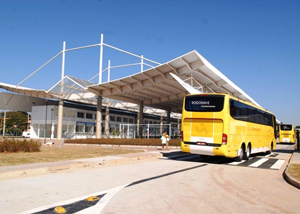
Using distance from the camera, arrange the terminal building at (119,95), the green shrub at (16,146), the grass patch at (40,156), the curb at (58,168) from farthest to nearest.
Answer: the terminal building at (119,95)
the green shrub at (16,146)
the grass patch at (40,156)
the curb at (58,168)

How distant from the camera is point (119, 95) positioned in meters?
48.1

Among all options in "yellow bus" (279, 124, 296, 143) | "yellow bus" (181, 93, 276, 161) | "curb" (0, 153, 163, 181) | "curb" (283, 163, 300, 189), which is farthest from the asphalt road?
"yellow bus" (279, 124, 296, 143)

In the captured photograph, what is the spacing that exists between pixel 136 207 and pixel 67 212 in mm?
1426

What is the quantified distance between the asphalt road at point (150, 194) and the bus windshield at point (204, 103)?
4.45 meters

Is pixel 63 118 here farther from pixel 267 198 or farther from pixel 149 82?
pixel 267 198

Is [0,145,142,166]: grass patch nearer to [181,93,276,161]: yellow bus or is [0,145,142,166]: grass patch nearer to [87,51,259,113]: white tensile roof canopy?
[181,93,276,161]: yellow bus

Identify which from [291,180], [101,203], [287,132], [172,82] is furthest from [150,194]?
[287,132]

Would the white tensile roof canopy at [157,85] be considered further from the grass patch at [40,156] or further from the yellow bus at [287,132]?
the grass patch at [40,156]

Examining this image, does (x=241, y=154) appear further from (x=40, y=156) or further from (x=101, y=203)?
(x=40, y=156)

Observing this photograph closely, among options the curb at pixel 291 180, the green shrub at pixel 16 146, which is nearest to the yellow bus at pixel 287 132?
the curb at pixel 291 180

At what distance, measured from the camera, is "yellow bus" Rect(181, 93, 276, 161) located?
1351 centimetres

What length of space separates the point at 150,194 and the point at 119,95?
136 ft

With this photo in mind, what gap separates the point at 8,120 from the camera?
3583 inches

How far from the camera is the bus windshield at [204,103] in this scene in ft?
45.0
